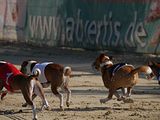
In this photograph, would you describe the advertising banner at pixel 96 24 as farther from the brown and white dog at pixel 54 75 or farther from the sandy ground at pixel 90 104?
the brown and white dog at pixel 54 75

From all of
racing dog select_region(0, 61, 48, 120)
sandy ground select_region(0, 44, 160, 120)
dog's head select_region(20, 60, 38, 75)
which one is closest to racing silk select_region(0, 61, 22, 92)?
racing dog select_region(0, 61, 48, 120)

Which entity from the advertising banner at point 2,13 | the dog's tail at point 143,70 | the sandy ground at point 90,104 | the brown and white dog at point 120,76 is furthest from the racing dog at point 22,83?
the advertising banner at point 2,13

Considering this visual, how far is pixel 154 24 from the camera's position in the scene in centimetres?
2345

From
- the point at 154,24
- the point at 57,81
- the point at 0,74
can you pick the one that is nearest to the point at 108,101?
the point at 57,81

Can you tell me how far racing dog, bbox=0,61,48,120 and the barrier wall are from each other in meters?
12.0

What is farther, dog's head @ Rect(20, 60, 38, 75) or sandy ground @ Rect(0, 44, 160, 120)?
dog's head @ Rect(20, 60, 38, 75)

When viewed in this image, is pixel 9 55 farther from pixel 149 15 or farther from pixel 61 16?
pixel 149 15

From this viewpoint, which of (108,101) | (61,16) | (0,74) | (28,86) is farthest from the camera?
(61,16)

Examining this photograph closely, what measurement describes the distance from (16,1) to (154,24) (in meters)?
11.2

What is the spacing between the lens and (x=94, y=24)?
87.5 ft

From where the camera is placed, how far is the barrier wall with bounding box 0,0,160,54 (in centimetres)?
2377

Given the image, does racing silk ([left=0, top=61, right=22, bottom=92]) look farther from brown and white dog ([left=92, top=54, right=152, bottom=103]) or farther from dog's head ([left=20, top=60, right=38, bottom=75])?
brown and white dog ([left=92, top=54, right=152, bottom=103])

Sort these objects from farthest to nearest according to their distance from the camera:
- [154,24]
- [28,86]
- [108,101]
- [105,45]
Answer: [105,45]
[154,24]
[108,101]
[28,86]

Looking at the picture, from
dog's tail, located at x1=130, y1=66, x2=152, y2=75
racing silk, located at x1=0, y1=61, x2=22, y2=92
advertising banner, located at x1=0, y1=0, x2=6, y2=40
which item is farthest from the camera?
advertising banner, located at x1=0, y1=0, x2=6, y2=40
